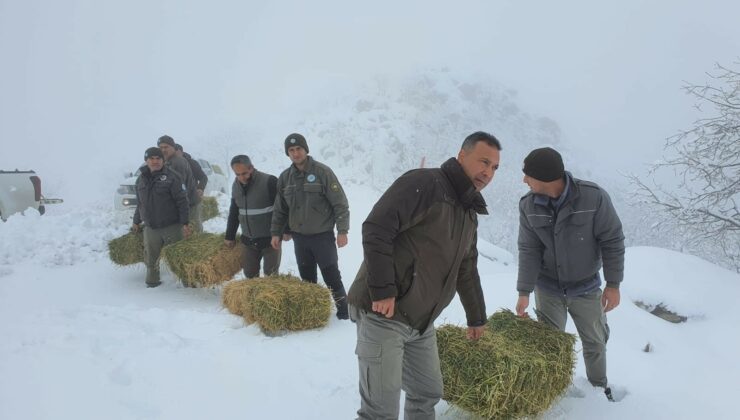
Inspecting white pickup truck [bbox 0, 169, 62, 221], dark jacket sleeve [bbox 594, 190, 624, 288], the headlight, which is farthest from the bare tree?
white pickup truck [bbox 0, 169, 62, 221]

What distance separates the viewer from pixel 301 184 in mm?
5375

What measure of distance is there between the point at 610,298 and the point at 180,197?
21.0ft

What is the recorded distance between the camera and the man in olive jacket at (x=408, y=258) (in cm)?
229

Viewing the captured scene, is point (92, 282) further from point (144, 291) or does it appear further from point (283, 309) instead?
point (283, 309)

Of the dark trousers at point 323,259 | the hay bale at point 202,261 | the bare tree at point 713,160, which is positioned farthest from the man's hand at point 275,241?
the bare tree at point 713,160

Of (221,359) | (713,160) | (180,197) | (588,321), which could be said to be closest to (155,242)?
(180,197)

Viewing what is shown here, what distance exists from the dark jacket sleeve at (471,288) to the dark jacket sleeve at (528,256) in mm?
1052

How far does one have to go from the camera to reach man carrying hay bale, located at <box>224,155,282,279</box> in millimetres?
6047

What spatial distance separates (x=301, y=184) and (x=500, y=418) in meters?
3.55

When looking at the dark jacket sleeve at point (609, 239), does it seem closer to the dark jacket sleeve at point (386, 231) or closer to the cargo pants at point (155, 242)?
the dark jacket sleeve at point (386, 231)

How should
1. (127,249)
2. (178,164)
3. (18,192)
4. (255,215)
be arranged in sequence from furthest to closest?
(18,192), (178,164), (127,249), (255,215)

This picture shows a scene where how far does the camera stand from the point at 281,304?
478 centimetres

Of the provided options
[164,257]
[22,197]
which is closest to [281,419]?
[164,257]

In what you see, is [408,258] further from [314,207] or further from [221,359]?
[314,207]
